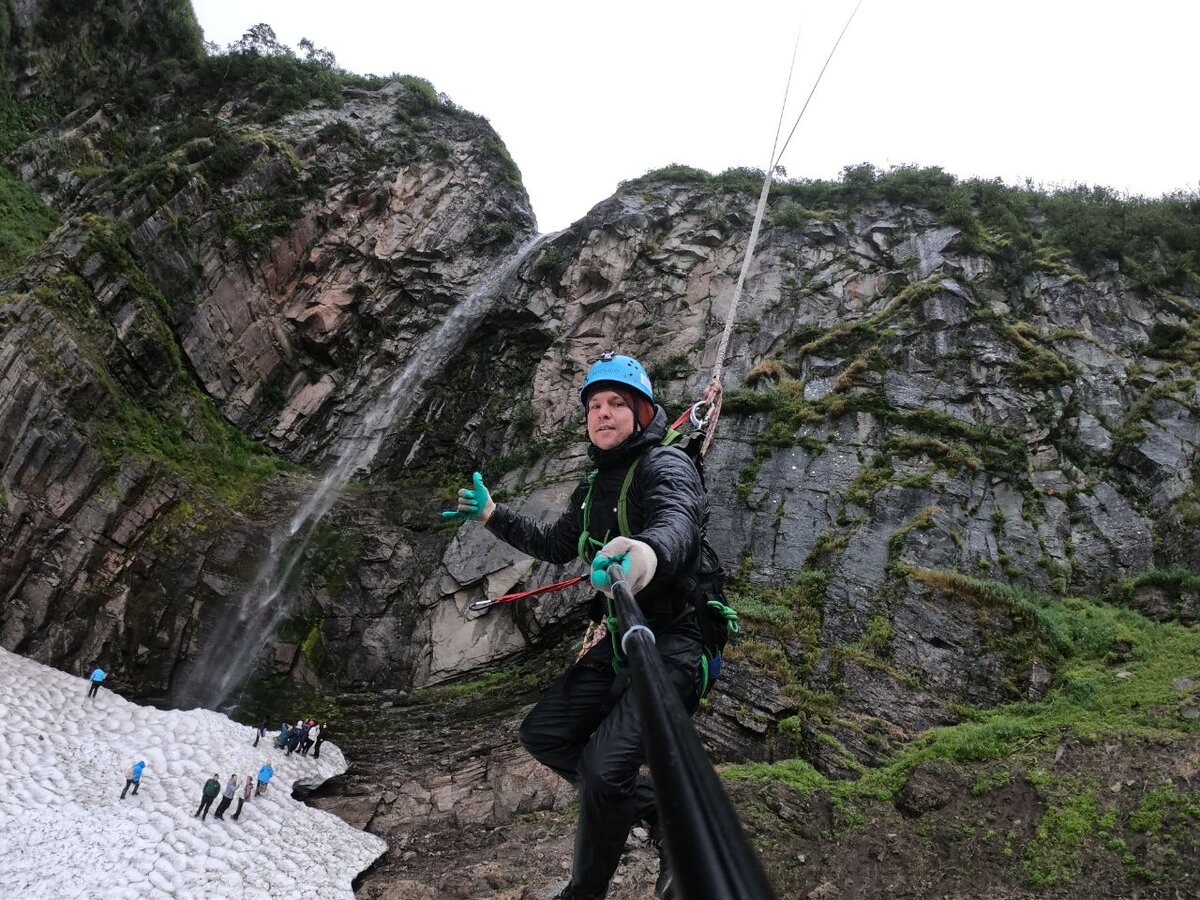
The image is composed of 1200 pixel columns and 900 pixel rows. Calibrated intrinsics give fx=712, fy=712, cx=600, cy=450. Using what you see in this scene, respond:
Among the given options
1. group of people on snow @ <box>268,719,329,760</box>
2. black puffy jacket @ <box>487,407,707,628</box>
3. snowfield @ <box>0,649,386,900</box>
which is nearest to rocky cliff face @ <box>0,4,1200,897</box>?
snowfield @ <box>0,649,386,900</box>

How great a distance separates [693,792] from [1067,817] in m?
8.33

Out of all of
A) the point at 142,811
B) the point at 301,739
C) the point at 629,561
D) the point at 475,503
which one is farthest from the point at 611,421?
the point at 301,739

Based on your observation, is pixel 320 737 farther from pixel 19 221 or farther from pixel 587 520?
pixel 19 221

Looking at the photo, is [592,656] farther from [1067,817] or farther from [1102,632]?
[1102,632]

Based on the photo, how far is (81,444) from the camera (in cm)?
1634

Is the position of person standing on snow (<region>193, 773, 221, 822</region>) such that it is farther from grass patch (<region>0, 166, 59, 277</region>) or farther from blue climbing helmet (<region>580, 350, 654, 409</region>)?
grass patch (<region>0, 166, 59, 277</region>)

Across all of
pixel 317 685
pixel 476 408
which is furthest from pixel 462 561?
pixel 476 408

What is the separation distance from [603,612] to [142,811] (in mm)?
10604

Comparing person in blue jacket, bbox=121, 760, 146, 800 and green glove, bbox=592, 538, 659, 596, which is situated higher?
green glove, bbox=592, 538, 659, 596

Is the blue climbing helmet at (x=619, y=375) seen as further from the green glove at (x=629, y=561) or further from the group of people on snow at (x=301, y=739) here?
the group of people on snow at (x=301, y=739)

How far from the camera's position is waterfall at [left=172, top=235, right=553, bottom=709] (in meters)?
15.7

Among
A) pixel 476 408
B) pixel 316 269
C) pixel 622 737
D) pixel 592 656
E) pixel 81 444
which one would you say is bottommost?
pixel 622 737

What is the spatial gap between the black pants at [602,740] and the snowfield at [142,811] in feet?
23.0

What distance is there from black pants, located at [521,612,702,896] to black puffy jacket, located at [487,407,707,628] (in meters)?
0.22
